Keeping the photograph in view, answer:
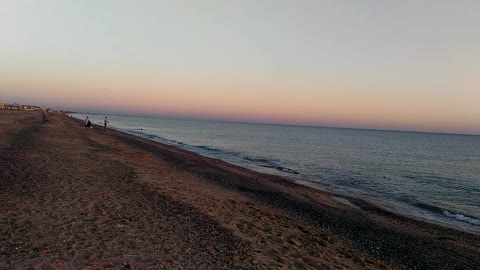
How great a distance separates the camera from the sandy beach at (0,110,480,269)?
7484 mm

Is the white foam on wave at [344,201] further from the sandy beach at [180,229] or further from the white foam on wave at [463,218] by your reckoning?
the white foam on wave at [463,218]

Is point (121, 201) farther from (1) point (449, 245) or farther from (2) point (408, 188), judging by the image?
(2) point (408, 188)

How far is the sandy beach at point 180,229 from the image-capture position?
7484mm

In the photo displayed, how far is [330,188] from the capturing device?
26.2m

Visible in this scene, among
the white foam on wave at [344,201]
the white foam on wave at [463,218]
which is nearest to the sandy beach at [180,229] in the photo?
the white foam on wave at [344,201]

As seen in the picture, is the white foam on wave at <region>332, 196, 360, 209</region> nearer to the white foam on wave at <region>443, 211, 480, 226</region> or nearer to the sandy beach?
the sandy beach

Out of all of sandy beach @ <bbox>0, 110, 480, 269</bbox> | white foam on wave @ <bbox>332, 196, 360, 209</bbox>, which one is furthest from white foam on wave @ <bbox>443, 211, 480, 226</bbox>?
white foam on wave @ <bbox>332, 196, 360, 209</bbox>

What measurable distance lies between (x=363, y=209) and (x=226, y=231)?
39.6 feet

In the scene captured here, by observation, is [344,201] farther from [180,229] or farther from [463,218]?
[180,229]

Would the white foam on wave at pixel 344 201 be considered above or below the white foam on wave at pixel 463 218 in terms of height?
above

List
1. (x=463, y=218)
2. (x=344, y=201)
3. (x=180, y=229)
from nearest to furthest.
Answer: (x=180, y=229)
(x=463, y=218)
(x=344, y=201)

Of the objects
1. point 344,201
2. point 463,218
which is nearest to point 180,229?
point 344,201

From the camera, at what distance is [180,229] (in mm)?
9617

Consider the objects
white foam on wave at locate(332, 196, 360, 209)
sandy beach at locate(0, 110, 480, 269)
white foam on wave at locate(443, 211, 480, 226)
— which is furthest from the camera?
white foam on wave at locate(332, 196, 360, 209)
